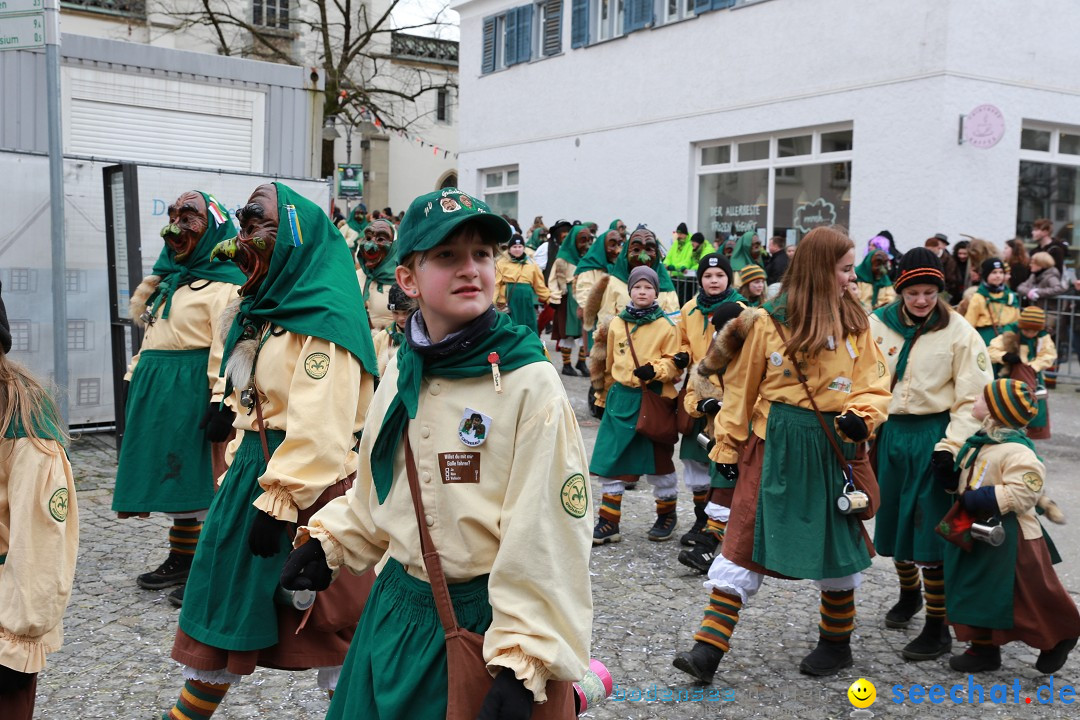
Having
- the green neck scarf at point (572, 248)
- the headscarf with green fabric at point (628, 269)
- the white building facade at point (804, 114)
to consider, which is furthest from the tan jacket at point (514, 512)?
the white building facade at point (804, 114)

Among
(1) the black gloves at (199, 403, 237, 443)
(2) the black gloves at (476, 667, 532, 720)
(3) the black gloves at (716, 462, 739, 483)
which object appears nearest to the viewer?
(2) the black gloves at (476, 667, 532, 720)

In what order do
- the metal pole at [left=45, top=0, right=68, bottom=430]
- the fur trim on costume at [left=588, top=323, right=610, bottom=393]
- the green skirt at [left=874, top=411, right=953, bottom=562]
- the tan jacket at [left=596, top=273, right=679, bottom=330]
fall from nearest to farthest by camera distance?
1. the green skirt at [left=874, top=411, right=953, bottom=562]
2. the metal pole at [left=45, top=0, right=68, bottom=430]
3. the fur trim on costume at [left=588, top=323, right=610, bottom=393]
4. the tan jacket at [left=596, top=273, right=679, bottom=330]

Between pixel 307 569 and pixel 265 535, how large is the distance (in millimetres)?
636

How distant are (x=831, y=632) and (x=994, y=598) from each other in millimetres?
709

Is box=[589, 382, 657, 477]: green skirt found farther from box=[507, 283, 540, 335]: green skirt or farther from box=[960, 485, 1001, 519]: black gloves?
box=[507, 283, 540, 335]: green skirt

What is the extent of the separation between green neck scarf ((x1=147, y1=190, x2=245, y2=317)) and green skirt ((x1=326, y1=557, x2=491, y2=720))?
3.40 meters

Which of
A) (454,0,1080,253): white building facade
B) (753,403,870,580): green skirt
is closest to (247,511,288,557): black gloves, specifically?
(753,403,870,580): green skirt

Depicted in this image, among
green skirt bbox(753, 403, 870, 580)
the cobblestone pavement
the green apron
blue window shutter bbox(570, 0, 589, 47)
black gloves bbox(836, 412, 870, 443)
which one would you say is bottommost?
the cobblestone pavement

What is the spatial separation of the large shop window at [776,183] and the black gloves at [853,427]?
45.3 ft

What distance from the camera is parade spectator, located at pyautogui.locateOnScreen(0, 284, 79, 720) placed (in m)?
2.88

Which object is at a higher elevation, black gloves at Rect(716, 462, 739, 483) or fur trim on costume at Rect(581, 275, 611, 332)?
fur trim on costume at Rect(581, 275, 611, 332)

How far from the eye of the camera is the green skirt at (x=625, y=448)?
6992mm

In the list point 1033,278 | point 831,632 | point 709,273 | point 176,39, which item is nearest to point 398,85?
point 176,39

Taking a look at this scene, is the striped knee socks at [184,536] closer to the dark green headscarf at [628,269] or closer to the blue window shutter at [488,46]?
the dark green headscarf at [628,269]
